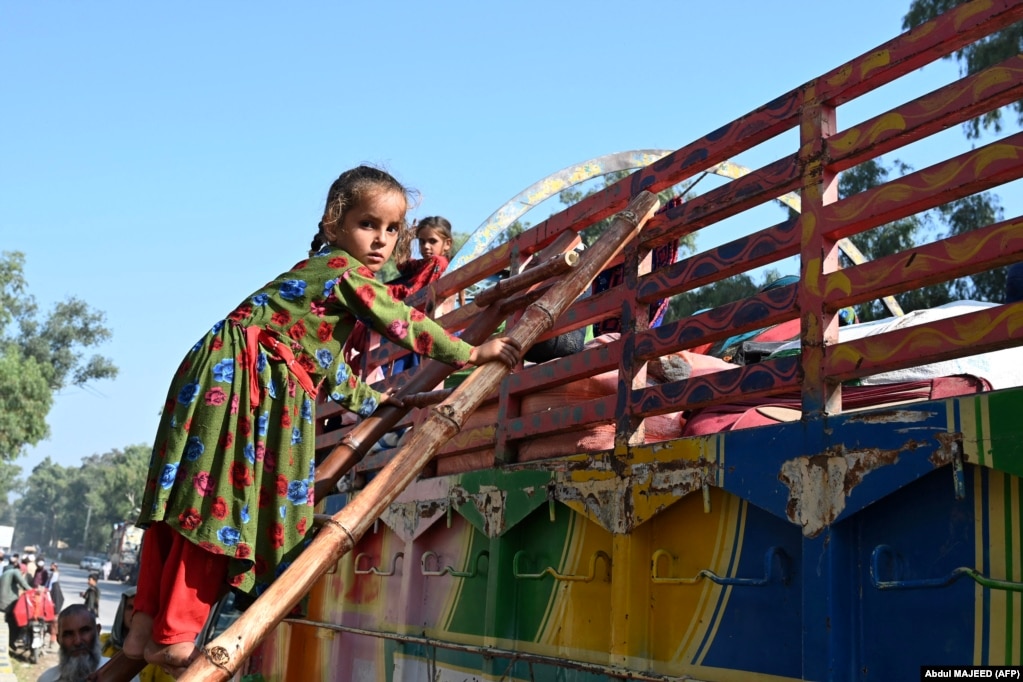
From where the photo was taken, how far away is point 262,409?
2174 mm

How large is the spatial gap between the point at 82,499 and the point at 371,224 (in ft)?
367

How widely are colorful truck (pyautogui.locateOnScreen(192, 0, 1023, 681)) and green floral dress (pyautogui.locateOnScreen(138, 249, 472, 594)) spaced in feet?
1.96

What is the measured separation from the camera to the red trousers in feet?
6.58

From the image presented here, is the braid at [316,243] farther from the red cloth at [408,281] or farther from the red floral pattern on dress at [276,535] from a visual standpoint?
the red cloth at [408,281]

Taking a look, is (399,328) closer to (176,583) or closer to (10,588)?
(176,583)

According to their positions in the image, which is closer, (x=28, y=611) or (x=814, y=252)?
(x=814, y=252)

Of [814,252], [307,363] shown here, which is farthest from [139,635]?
[814,252]

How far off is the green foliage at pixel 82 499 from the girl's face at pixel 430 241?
162 ft

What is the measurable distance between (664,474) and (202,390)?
1074mm

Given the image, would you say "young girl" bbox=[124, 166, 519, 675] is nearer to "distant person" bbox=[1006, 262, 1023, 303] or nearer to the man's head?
"distant person" bbox=[1006, 262, 1023, 303]

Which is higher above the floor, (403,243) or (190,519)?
(403,243)

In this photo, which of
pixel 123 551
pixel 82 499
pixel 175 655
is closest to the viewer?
pixel 175 655

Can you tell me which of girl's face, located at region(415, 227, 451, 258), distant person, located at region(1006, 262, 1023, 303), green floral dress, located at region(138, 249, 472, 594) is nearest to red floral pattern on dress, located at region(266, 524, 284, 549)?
green floral dress, located at region(138, 249, 472, 594)

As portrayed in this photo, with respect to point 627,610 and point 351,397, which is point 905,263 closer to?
point 627,610
